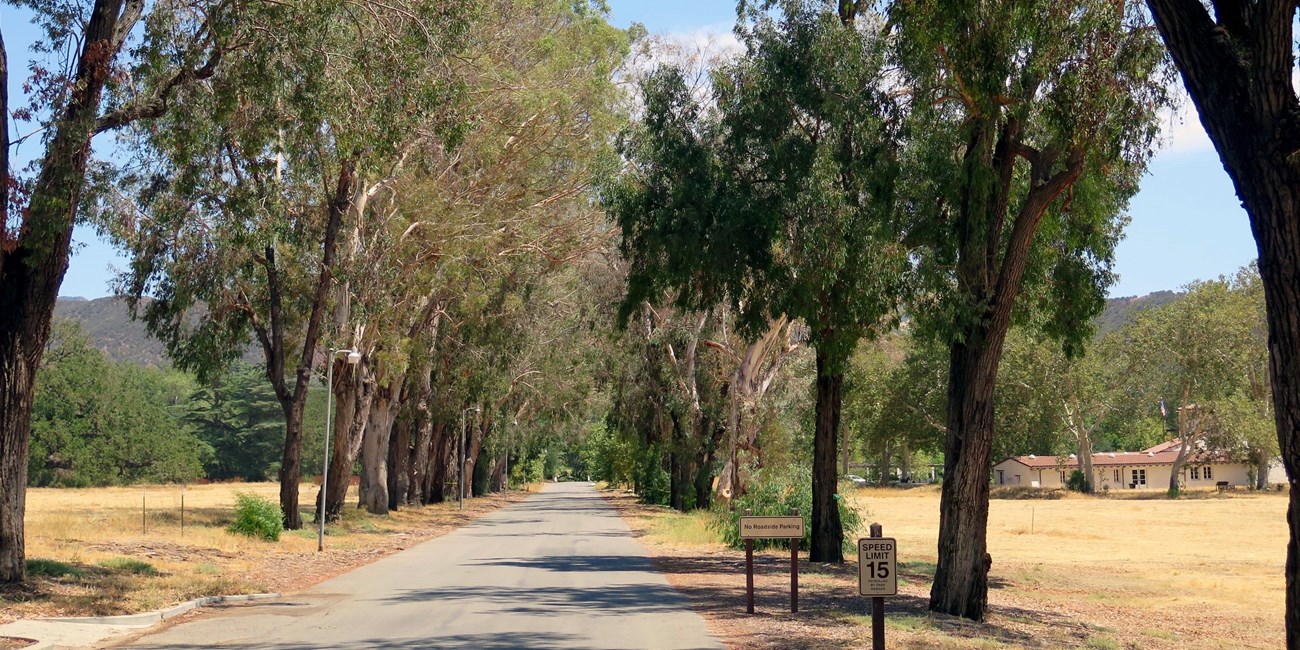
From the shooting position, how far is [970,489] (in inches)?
605

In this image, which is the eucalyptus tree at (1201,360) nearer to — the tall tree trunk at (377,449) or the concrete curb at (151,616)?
the tall tree trunk at (377,449)

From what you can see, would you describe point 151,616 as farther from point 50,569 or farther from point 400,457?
point 400,457

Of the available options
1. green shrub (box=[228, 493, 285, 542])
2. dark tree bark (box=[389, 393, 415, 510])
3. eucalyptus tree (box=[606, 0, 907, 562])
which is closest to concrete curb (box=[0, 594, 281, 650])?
eucalyptus tree (box=[606, 0, 907, 562])

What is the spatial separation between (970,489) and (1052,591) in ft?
27.0

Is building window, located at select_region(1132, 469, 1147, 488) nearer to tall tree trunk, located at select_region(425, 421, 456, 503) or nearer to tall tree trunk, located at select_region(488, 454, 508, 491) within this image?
tall tree trunk, located at select_region(488, 454, 508, 491)

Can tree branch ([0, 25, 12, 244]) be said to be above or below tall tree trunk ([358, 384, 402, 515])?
above

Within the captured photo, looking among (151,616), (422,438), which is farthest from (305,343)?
(422,438)

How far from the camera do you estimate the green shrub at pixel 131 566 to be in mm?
19578

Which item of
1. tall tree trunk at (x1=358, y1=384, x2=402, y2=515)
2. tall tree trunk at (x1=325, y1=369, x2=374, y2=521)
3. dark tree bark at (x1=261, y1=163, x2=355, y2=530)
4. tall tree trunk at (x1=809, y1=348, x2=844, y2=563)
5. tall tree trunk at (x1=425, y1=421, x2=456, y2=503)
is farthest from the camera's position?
tall tree trunk at (x1=425, y1=421, x2=456, y2=503)

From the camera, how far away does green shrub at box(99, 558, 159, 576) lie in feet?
64.2

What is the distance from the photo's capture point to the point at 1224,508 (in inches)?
2746

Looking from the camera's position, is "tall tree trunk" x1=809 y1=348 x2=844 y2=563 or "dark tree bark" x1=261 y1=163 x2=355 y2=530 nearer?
"tall tree trunk" x1=809 y1=348 x2=844 y2=563

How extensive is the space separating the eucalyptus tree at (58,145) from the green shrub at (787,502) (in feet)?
46.4

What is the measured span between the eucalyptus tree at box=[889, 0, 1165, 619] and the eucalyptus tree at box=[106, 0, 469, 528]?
23.8 ft
